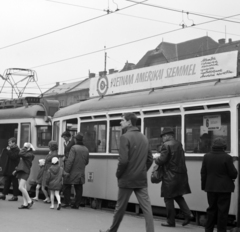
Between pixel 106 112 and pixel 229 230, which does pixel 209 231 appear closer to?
pixel 229 230

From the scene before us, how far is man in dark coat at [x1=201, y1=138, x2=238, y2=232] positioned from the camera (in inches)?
289

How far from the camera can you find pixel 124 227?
27.0 ft

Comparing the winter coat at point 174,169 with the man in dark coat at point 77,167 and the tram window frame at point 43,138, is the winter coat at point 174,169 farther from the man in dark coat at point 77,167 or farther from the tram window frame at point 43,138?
the tram window frame at point 43,138

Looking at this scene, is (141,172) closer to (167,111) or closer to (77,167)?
(167,111)

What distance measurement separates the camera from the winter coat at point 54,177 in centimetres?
1059

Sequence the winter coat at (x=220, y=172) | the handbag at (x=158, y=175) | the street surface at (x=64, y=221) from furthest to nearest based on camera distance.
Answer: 1. the handbag at (x=158, y=175)
2. the street surface at (x=64, y=221)
3. the winter coat at (x=220, y=172)

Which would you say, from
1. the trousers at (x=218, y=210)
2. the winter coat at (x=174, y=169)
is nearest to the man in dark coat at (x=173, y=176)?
the winter coat at (x=174, y=169)

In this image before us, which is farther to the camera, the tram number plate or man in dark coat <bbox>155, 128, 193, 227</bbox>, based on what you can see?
the tram number plate

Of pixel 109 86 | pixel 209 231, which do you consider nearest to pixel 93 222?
pixel 209 231

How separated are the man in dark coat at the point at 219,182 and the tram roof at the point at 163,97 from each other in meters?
1.23

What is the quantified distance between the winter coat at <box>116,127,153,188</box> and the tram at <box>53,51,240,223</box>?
188 centimetres

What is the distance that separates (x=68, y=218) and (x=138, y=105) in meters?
2.65

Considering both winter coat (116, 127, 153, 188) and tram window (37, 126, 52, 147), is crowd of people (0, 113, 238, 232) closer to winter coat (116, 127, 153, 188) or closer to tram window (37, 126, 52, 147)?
winter coat (116, 127, 153, 188)

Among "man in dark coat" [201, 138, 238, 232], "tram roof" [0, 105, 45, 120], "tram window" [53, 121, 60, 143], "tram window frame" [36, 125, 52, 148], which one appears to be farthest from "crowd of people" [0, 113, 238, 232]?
"tram roof" [0, 105, 45, 120]
